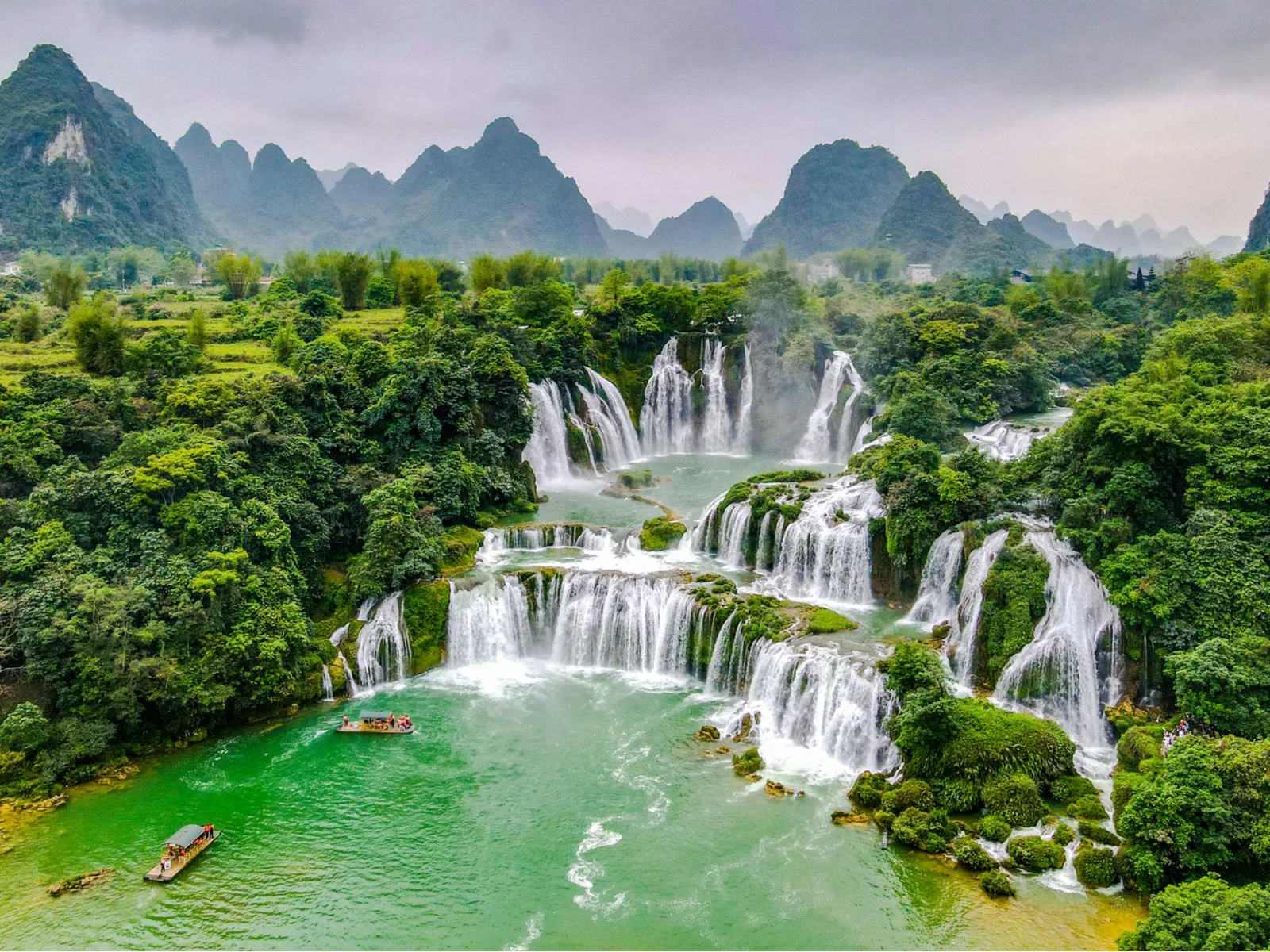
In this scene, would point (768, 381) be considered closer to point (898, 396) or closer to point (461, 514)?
point (898, 396)

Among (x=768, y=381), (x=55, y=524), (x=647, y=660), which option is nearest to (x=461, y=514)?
(x=647, y=660)

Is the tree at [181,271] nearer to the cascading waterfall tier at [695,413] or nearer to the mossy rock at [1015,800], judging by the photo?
the cascading waterfall tier at [695,413]

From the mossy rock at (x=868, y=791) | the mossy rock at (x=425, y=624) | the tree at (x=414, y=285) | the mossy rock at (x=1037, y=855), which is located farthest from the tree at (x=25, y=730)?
the tree at (x=414, y=285)

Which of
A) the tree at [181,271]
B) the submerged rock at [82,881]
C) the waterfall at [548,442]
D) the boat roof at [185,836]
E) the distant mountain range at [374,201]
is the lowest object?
the submerged rock at [82,881]

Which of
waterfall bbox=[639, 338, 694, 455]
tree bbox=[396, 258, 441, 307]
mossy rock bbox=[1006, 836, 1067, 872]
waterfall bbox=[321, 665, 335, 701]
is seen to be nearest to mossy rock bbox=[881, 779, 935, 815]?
mossy rock bbox=[1006, 836, 1067, 872]

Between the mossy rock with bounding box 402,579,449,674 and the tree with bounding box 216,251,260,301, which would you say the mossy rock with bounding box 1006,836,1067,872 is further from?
the tree with bounding box 216,251,260,301

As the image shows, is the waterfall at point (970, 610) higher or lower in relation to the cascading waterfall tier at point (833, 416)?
lower
